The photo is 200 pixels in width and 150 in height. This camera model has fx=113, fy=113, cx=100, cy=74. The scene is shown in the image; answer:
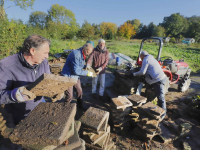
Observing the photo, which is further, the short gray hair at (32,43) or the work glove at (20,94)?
the short gray hair at (32,43)

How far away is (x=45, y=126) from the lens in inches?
47.9

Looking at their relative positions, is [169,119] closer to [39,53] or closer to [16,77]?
[39,53]

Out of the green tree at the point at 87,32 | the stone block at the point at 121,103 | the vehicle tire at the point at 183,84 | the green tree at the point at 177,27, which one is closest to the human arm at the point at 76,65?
the stone block at the point at 121,103

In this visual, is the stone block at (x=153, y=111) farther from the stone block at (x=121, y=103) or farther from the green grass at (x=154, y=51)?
the green grass at (x=154, y=51)

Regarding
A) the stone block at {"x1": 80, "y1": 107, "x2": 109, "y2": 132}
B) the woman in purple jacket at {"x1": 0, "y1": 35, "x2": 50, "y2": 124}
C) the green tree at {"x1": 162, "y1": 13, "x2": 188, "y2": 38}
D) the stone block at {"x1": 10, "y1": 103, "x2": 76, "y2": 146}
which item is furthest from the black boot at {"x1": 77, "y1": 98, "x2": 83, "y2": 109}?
the green tree at {"x1": 162, "y1": 13, "x2": 188, "y2": 38}

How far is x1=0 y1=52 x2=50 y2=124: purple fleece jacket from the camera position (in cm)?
148

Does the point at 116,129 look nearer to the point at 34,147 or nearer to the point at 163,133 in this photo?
the point at 163,133

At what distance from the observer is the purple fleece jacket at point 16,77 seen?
1.48 m

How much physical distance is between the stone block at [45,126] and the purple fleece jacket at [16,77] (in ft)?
1.36

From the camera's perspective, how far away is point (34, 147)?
1.16m

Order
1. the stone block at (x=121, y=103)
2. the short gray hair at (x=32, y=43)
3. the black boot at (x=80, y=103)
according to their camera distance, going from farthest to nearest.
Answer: the black boot at (x=80, y=103) → the stone block at (x=121, y=103) → the short gray hair at (x=32, y=43)

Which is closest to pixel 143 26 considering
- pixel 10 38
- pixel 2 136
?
pixel 10 38

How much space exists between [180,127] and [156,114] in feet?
3.70

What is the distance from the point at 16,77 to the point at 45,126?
2.96 feet
